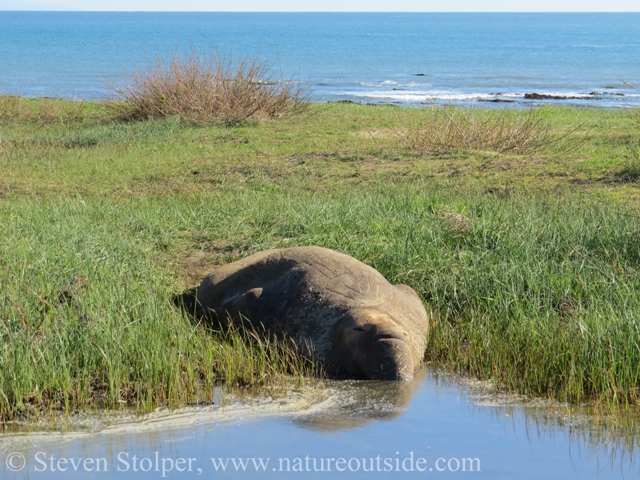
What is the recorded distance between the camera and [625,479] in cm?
382

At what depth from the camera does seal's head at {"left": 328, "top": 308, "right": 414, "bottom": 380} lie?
5.20m

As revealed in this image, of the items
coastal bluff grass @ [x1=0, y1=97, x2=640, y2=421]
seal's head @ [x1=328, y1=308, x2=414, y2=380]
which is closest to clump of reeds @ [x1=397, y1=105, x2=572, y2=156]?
coastal bluff grass @ [x1=0, y1=97, x2=640, y2=421]

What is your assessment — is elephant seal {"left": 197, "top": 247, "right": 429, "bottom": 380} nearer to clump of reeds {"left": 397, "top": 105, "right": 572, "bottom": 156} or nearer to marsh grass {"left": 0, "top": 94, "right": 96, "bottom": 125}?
clump of reeds {"left": 397, "top": 105, "right": 572, "bottom": 156}

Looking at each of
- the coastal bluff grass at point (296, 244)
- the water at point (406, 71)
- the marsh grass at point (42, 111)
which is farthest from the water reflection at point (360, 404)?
the water at point (406, 71)

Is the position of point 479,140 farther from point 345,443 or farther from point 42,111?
point 42,111

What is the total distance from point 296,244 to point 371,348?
8.18 feet

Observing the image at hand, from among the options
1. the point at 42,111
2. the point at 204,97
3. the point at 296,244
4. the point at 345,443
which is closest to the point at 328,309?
the point at 345,443

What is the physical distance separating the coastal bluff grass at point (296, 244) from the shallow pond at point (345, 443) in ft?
1.17

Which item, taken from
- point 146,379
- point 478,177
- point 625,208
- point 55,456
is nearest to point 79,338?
point 146,379

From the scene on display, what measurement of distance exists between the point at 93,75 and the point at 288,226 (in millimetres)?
40188

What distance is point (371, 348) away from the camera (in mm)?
5258

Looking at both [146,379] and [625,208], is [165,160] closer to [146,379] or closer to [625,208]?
[625,208]

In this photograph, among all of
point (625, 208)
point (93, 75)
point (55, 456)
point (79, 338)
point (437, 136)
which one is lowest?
point (55, 456)

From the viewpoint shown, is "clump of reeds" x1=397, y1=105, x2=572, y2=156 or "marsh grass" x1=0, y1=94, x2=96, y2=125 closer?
"clump of reeds" x1=397, y1=105, x2=572, y2=156
